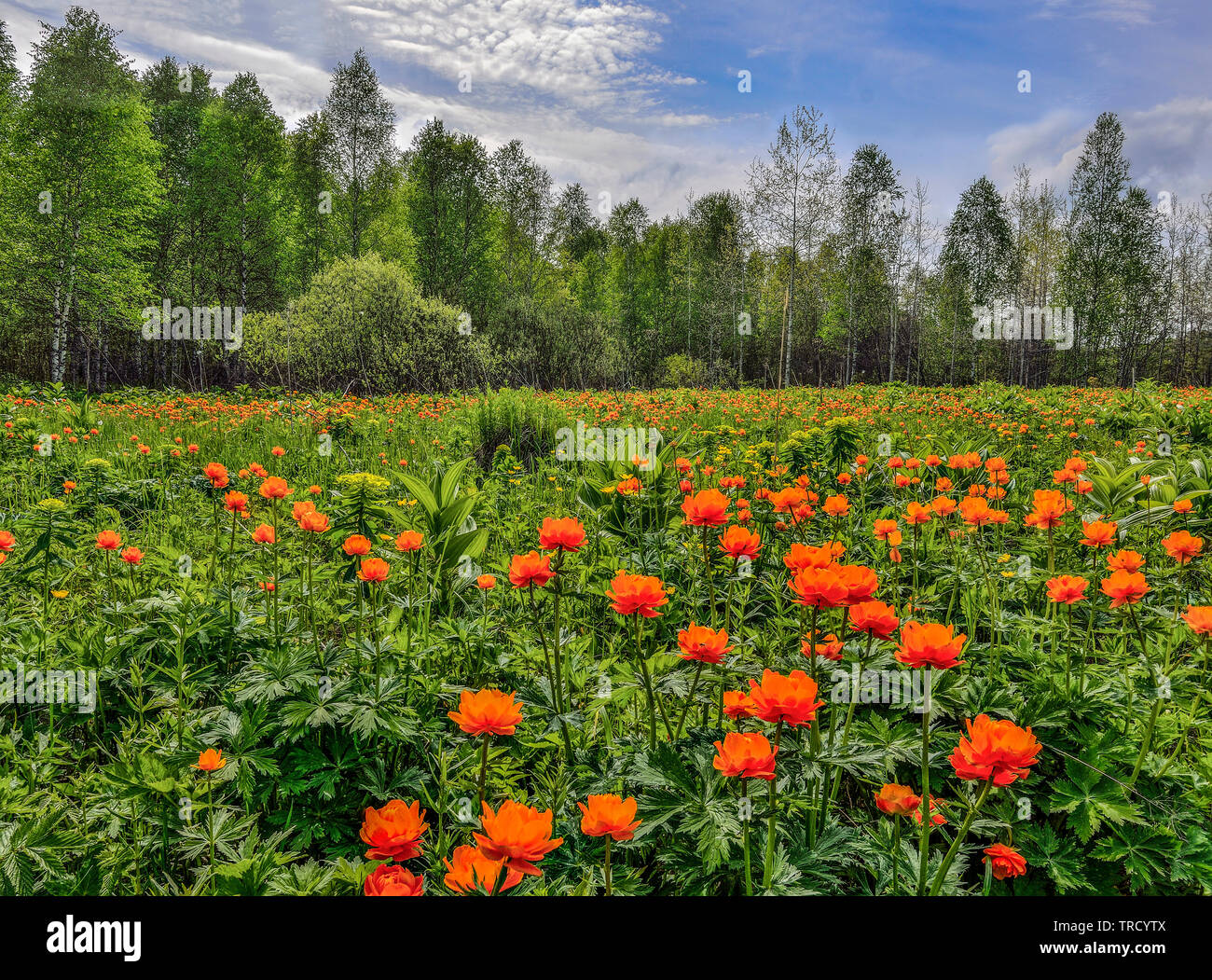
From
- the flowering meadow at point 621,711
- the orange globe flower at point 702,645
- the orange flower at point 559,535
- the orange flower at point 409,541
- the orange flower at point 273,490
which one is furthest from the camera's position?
the orange flower at point 273,490

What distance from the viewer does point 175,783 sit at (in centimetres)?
119

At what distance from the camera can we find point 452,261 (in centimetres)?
2228

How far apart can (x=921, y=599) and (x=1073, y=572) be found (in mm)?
827

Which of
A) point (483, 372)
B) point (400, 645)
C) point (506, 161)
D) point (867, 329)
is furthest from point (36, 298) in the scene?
point (867, 329)

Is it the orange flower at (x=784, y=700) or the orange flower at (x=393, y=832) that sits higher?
the orange flower at (x=784, y=700)

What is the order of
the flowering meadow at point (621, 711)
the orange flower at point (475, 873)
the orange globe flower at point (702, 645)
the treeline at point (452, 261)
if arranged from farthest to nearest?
the treeline at point (452, 261) → the orange globe flower at point (702, 645) → the flowering meadow at point (621, 711) → the orange flower at point (475, 873)

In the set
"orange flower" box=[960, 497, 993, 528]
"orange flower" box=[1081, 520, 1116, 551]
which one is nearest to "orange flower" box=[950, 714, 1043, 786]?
"orange flower" box=[960, 497, 993, 528]

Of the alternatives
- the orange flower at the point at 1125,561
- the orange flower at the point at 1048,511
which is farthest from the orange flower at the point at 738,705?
the orange flower at the point at 1048,511

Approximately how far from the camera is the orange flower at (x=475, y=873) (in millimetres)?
684

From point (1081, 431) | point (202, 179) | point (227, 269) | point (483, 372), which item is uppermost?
point (202, 179)

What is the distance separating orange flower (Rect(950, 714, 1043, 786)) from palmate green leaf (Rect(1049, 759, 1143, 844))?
660mm

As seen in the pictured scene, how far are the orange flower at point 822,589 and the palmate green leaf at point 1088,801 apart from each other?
2.46 ft

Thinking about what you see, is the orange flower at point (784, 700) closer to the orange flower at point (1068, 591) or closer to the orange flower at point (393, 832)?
the orange flower at point (393, 832)

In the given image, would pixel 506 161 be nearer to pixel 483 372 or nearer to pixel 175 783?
pixel 483 372
